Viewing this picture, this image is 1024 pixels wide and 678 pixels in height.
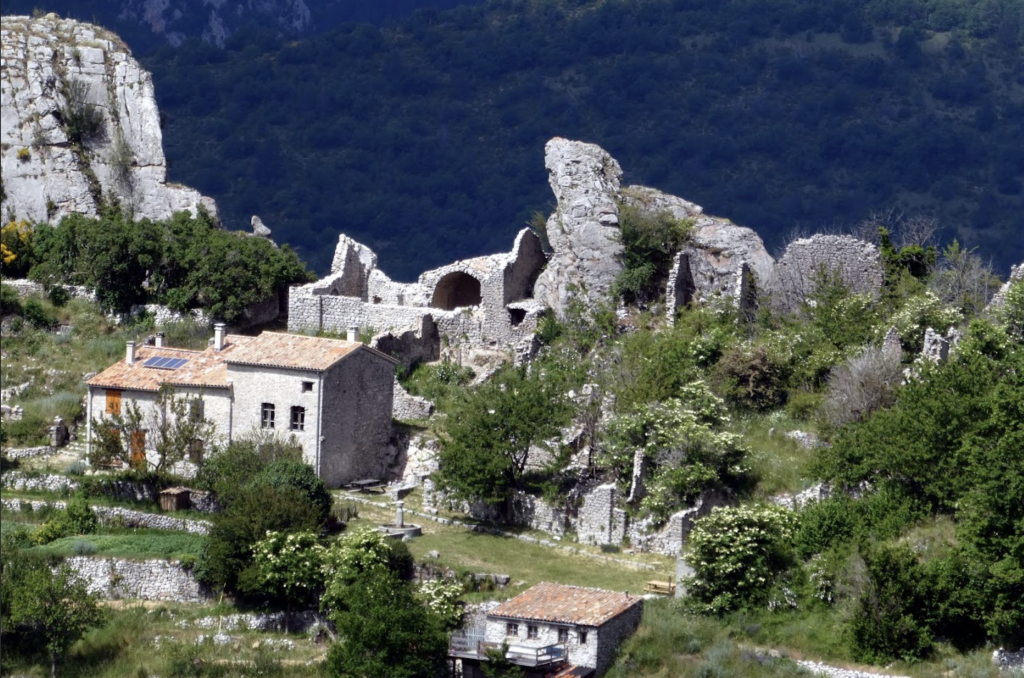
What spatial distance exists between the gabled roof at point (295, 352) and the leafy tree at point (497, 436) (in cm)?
366

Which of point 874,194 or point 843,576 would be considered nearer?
point 843,576

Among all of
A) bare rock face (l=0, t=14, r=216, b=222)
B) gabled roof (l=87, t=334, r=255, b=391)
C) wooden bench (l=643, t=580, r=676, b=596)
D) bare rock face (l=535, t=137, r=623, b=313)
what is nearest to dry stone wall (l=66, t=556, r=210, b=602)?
gabled roof (l=87, t=334, r=255, b=391)

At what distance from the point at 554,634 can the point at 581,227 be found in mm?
22007

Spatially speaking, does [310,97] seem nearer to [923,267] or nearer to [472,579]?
[923,267]

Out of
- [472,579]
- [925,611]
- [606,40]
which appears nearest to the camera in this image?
[925,611]

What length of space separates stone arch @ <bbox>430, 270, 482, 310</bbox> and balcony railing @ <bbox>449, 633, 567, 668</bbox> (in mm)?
22248

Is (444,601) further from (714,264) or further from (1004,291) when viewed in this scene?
(1004,291)

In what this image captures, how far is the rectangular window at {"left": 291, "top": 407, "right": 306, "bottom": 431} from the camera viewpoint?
211 ft

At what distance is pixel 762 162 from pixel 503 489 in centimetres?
6384

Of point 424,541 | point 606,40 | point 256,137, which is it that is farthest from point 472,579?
point 606,40

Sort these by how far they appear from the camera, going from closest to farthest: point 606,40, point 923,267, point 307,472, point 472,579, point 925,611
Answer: point 925,611 < point 472,579 < point 307,472 < point 923,267 < point 606,40

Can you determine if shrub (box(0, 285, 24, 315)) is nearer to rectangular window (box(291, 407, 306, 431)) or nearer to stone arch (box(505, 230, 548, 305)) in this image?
rectangular window (box(291, 407, 306, 431))

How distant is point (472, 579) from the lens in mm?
57719

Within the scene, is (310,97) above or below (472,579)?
above
